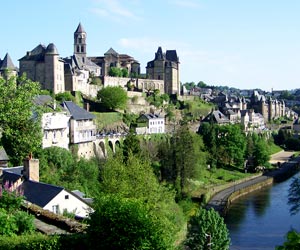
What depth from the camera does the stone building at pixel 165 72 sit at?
103875 mm

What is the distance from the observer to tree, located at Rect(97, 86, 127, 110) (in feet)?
237

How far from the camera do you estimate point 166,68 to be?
105250 millimetres

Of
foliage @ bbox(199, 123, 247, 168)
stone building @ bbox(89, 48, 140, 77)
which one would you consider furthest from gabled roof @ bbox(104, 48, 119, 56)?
foliage @ bbox(199, 123, 247, 168)

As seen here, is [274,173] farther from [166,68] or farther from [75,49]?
[75,49]

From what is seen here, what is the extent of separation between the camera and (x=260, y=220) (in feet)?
157

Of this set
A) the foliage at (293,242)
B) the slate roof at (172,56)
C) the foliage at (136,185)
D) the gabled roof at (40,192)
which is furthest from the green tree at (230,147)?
the foliage at (293,242)

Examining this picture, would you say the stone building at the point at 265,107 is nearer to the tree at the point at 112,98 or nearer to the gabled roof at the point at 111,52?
the gabled roof at the point at 111,52

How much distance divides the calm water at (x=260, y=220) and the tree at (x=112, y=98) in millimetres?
22968

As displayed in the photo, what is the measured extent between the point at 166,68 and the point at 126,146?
171ft

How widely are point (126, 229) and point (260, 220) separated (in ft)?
125

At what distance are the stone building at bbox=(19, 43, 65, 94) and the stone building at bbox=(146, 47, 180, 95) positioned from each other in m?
37.1

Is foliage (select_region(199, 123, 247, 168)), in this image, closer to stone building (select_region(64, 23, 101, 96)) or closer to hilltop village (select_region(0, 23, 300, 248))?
hilltop village (select_region(0, 23, 300, 248))

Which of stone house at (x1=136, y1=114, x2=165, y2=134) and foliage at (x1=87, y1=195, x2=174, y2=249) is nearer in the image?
foliage at (x1=87, y1=195, x2=174, y2=249)

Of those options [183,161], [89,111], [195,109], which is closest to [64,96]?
[89,111]
